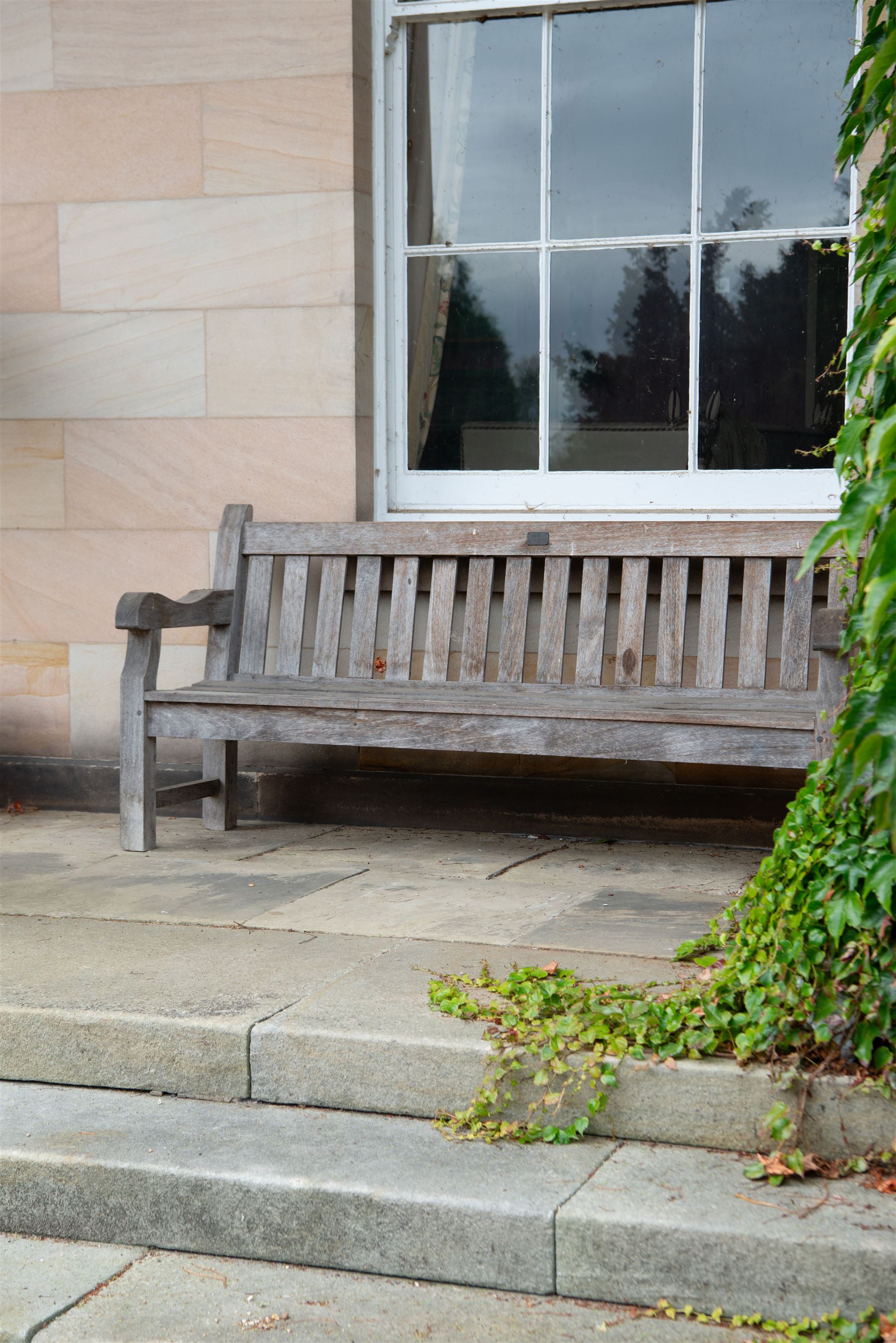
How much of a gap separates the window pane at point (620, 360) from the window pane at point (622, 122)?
12cm

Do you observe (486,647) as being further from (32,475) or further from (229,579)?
(32,475)

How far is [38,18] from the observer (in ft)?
14.1

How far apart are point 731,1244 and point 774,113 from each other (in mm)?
3338

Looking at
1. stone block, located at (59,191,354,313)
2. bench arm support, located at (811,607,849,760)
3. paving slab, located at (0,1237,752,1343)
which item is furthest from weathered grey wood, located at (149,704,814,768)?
paving slab, located at (0,1237,752,1343)

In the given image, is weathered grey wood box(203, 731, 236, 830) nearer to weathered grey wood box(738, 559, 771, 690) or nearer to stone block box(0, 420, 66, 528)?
stone block box(0, 420, 66, 528)

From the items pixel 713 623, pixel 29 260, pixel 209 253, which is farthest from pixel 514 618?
pixel 29 260

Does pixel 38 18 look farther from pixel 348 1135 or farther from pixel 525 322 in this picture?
pixel 348 1135

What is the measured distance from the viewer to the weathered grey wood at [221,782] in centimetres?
414

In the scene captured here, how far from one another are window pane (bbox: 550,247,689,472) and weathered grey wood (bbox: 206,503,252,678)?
1.03 m

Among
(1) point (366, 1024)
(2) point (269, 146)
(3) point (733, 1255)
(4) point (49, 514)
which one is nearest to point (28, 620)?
(4) point (49, 514)

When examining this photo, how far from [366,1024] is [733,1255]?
74 cm

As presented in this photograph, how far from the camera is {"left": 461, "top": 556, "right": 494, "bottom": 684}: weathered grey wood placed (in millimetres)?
3936

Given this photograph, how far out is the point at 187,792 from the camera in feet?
13.1

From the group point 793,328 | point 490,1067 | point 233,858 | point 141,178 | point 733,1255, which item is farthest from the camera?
point 141,178
